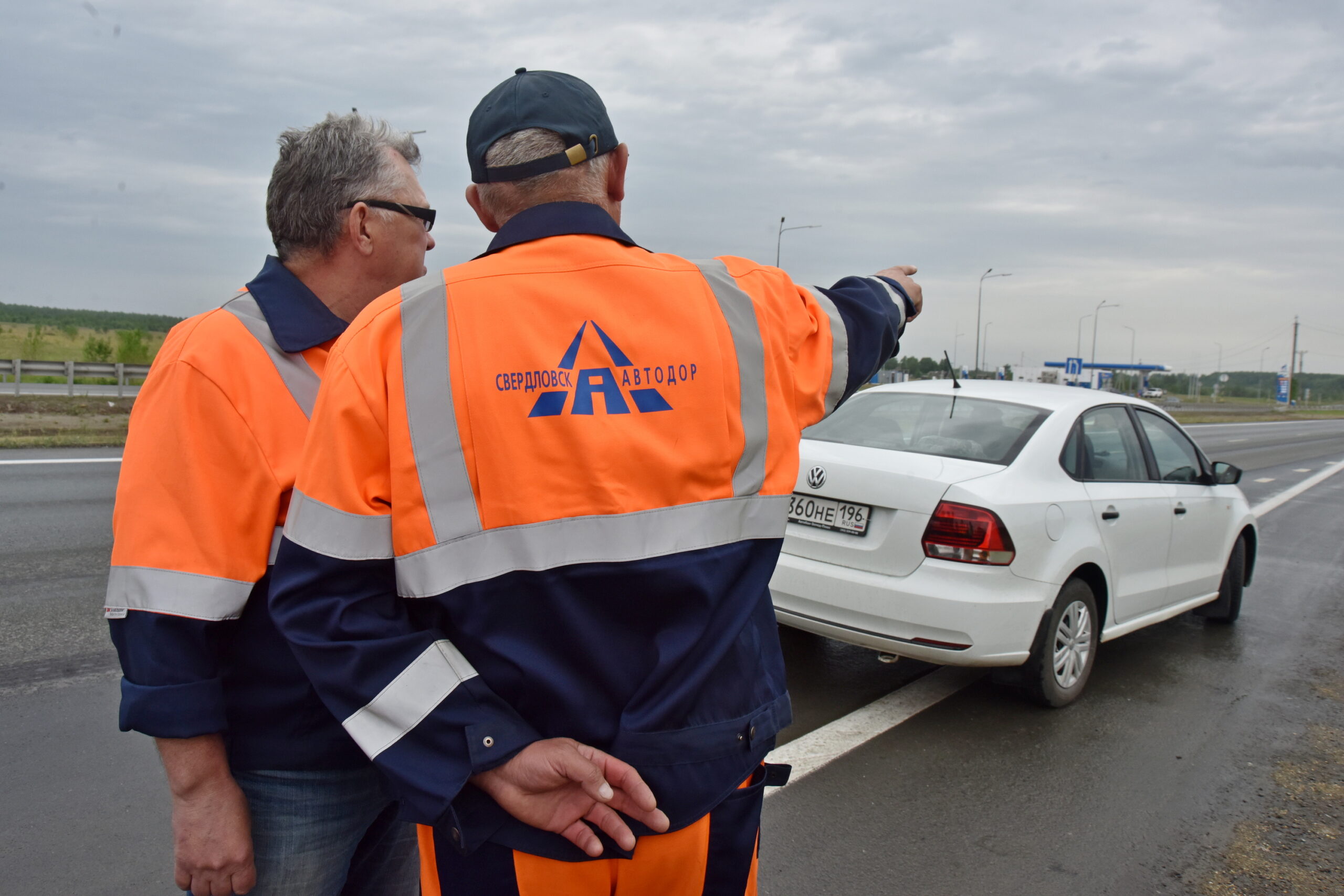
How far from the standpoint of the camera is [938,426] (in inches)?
205

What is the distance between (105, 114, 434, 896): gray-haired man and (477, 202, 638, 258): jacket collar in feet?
1.61

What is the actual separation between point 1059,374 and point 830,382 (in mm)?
40899

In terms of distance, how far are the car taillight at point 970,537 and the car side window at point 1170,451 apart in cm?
196

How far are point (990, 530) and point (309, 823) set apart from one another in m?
3.41

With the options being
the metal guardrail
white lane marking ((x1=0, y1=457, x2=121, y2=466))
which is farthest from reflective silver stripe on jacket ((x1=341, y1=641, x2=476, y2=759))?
the metal guardrail

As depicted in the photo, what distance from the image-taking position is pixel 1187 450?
20.6 feet

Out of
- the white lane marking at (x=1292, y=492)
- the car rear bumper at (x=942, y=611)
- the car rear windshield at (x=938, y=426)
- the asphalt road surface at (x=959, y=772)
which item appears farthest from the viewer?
the white lane marking at (x=1292, y=492)

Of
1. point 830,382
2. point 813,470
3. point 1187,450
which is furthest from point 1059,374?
point 830,382

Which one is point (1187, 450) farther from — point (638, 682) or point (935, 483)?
point (638, 682)

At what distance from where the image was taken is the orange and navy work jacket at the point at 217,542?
4.97ft

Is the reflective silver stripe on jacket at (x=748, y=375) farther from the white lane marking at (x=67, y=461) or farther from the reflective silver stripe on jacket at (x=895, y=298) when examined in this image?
the white lane marking at (x=67, y=461)

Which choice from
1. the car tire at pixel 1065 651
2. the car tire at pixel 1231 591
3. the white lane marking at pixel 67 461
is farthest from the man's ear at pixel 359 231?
the white lane marking at pixel 67 461

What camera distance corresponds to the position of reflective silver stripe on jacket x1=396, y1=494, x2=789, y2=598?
4.41ft

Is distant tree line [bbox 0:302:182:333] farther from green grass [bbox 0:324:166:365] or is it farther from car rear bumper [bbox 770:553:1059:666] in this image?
car rear bumper [bbox 770:553:1059:666]
